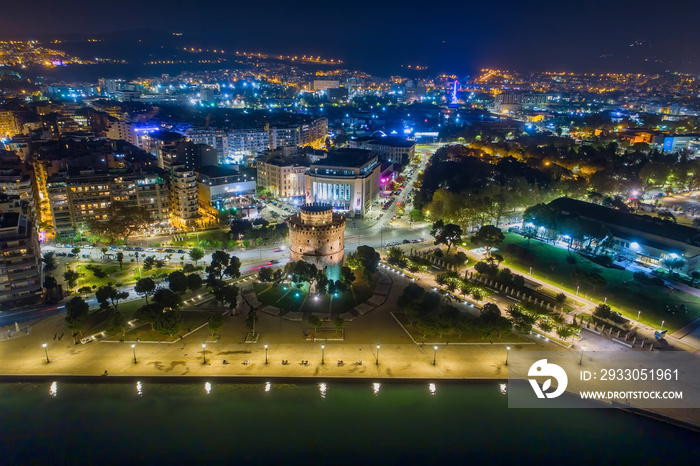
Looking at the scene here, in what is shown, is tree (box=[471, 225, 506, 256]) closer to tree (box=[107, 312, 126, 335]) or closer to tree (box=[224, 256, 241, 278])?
tree (box=[224, 256, 241, 278])

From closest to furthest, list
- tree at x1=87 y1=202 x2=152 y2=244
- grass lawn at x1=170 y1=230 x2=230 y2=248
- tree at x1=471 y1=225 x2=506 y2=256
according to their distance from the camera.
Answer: tree at x1=471 y1=225 x2=506 y2=256
tree at x1=87 y1=202 x2=152 y2=244
grass lawn at x1=170 y1=230 x2=230 y2=248

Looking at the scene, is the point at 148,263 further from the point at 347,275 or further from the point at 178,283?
the point at 347,275

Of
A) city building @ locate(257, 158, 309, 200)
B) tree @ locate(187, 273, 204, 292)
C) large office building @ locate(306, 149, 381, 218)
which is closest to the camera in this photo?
tree @ locate(187, 273, 204, 292)

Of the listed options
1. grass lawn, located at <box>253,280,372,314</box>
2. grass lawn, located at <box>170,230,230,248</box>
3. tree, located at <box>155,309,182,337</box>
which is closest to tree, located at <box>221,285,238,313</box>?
grass lawn, located at <box>253,280,372,314</box>

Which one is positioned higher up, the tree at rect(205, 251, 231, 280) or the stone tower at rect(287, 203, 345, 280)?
the stone tower at rect(287, 203, 345, 280)

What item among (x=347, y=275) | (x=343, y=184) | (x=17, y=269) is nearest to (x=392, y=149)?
(x=343, y=184)

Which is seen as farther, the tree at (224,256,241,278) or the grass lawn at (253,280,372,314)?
the tree at (224,256,241,278)

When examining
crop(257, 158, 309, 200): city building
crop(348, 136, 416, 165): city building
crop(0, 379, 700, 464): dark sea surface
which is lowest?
crop(0, 379, 700, 464): dark sea surface
